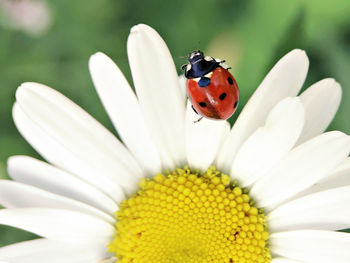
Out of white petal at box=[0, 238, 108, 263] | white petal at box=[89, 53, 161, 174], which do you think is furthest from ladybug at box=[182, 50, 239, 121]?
white petal at box=[0, 238, 108, 263]

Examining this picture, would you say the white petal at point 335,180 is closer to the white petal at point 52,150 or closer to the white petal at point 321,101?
the white petal at point 321,101

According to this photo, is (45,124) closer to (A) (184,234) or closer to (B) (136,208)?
(B) (136,208)

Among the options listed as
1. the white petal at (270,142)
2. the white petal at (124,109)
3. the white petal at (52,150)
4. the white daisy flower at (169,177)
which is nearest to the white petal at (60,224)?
the white daisy flower at (169,177)

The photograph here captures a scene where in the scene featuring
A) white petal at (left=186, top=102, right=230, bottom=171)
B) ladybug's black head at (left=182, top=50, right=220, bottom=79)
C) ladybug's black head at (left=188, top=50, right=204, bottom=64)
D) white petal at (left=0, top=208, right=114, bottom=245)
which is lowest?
white petal at (left=0, top=208, right=114, bottom=245)

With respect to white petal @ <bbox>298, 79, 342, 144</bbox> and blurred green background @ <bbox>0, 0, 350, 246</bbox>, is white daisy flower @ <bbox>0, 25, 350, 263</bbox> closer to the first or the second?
white petal @ <bbox>298, 79, 342, 144</bbox>

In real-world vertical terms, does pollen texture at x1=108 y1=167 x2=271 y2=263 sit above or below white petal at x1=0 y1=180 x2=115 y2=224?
below

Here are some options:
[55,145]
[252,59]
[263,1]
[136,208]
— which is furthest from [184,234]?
[263,1]
